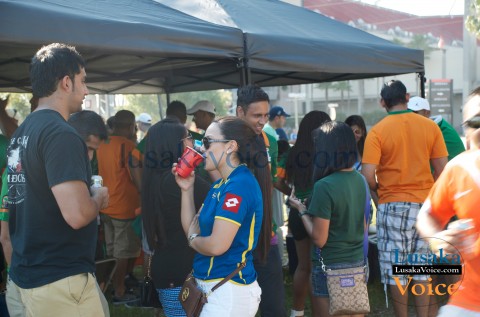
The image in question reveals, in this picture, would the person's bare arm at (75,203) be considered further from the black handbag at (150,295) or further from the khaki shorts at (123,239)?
the khaki shorts at (123,239)

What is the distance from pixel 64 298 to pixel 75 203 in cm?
40

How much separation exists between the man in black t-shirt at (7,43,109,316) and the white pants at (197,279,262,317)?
0.50 m

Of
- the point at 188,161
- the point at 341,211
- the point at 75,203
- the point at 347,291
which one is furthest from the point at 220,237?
the point at 347,291

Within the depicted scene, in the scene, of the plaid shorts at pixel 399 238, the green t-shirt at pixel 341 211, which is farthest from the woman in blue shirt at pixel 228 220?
the plaid shorts at pixel 399 238

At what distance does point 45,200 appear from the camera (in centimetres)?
234

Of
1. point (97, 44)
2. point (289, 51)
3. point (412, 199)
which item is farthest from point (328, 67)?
point (97, 44)

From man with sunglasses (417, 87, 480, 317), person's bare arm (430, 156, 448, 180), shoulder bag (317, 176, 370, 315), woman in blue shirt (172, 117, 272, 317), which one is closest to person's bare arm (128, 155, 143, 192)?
shoulder bag (317, 176, 370, 315)

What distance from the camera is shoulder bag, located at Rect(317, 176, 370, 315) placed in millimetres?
3537

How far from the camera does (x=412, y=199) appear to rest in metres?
4.39

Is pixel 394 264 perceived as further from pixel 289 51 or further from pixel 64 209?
pixel 64 209

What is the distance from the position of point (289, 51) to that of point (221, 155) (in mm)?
2183

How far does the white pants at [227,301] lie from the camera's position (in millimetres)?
2643

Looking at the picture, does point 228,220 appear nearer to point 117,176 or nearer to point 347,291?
point 347,291

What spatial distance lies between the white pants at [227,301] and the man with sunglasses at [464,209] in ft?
2.86
